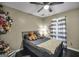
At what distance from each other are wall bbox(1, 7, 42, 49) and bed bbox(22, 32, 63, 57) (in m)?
0.11

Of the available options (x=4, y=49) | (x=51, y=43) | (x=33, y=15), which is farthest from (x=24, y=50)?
(x=33, y=15)

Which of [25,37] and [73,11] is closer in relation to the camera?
[73,11]

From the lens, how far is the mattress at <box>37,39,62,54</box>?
1.74 meters

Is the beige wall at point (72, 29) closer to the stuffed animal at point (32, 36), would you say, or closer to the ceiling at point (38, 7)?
the ceiling at point (38, 7)

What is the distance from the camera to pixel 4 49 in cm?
182

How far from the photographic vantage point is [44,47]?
5.83ft

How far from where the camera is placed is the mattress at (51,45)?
5.71 ft

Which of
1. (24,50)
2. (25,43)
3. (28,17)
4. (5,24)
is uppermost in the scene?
(28,17)

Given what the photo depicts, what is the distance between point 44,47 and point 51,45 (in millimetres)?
133

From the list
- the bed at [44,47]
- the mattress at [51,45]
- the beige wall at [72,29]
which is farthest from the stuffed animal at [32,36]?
the beige wall at [72,29]

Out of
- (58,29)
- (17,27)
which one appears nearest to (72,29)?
(58,29)

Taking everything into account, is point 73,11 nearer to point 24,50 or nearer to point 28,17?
point 28,17

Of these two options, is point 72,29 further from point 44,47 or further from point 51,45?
point 44,47

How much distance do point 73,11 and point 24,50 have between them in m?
1.12
